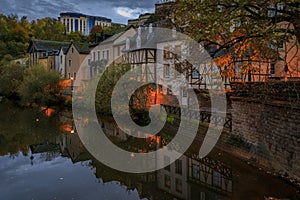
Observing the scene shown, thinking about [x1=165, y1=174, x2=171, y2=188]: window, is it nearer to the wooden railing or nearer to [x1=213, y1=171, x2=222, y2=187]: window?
[x1=213, y1=171, x2=222, y2=187]: window

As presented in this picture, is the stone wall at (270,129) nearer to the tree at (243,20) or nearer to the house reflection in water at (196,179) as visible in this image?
the house reflection in water at (196,179)

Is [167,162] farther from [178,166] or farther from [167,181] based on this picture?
[167,181]

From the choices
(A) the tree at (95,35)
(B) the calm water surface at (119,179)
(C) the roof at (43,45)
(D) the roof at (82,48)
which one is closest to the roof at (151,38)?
(D) the roof at (82,48)

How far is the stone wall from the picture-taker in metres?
10.1

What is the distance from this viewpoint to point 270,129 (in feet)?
38.3

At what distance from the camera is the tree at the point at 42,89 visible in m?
35.8

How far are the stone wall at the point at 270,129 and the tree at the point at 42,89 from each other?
27.0m

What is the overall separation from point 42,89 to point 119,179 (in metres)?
27.0

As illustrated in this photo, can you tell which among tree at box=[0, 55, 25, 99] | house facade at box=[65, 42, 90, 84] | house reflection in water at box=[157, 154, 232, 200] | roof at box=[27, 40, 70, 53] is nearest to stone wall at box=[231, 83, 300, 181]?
house reflection in water at box=[157, 154, 232, 200]

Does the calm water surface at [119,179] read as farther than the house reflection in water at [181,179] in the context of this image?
No

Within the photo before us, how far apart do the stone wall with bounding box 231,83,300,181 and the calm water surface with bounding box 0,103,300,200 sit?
602 millimetres

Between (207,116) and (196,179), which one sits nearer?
(196,179)

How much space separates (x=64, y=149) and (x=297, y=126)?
1252cm

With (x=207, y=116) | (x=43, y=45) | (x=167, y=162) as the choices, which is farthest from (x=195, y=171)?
(x=43, y=45)
